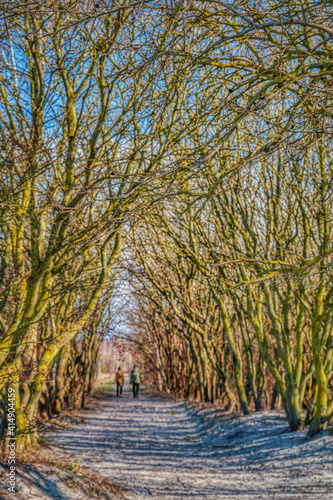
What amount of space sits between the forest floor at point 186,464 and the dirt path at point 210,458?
13mm

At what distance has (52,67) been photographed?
5.75 meters

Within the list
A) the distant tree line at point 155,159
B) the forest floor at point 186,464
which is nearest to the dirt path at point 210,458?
the forest floor at point 186,464

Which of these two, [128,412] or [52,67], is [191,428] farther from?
[52,67]

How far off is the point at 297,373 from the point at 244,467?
243 centimetres

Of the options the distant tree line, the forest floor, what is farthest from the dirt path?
the distant tree line

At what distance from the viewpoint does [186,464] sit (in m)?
7.54

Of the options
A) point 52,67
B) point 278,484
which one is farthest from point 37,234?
point 278,484

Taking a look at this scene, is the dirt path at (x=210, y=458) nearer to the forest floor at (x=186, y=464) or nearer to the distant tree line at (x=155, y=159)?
the forest floor at (x=186, y=464)

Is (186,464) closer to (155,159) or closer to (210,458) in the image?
(210,458)

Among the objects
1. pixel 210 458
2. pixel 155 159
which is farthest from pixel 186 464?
pixel 155 159

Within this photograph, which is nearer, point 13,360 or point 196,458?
point 13,360

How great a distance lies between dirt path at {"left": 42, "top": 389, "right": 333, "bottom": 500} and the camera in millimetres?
5668

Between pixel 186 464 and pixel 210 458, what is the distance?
2.60 ft

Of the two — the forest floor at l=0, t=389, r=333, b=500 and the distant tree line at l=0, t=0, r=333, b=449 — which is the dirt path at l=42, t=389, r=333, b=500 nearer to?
the forest floor at l=0, t=389, r=333, b=500
